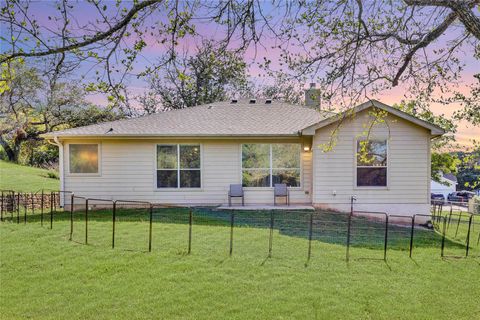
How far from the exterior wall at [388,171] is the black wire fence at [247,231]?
1.57 feet

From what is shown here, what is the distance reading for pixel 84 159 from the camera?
12.9 metres

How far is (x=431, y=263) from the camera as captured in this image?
682 cm

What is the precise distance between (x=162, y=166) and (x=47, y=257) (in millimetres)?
6628

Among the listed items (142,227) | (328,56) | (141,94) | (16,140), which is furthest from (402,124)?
(16,140)

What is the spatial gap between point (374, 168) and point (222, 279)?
26.4 ft

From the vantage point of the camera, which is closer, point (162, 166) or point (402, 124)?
point (402, 124)

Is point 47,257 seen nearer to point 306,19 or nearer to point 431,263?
point 306,19

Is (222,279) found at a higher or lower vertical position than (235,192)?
lower

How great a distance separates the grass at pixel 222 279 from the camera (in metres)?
4.73

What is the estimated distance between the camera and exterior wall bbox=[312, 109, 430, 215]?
11922 mm

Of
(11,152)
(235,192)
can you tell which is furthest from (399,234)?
(11,152)

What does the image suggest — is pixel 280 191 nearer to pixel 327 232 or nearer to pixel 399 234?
pixel 327 232

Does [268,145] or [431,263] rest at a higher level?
[268,145]

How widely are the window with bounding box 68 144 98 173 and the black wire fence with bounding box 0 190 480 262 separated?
40.1 inches
